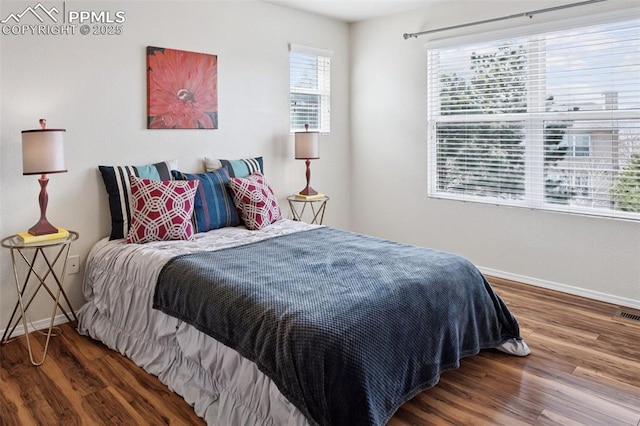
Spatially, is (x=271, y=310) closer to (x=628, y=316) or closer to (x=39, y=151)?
(x=39, y=151)

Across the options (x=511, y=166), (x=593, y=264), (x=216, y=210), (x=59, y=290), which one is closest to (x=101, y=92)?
(x=216, y=210)

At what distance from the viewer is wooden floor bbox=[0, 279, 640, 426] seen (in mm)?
2123

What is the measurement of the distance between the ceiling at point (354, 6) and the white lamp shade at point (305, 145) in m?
1.19

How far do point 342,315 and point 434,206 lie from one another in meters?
2.87

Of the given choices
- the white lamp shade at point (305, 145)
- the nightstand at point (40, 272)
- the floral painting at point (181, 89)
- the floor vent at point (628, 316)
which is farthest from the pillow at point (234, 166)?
the floor vent at point (628, 316)

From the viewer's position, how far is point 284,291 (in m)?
2.12

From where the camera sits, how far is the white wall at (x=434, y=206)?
3.52m

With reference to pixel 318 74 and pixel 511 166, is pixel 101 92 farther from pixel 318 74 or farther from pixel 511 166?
pixel 511 166

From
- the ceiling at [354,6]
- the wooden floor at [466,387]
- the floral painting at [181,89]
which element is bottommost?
the wooden floor at [466,387]

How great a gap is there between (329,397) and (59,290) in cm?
207

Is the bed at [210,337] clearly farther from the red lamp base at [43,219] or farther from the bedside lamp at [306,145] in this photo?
the bedside lamp at [306,145]

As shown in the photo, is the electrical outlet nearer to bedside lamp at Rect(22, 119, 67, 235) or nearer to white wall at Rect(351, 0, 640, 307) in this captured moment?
bedside lamp at Rect(22, 119, 67, 235)
